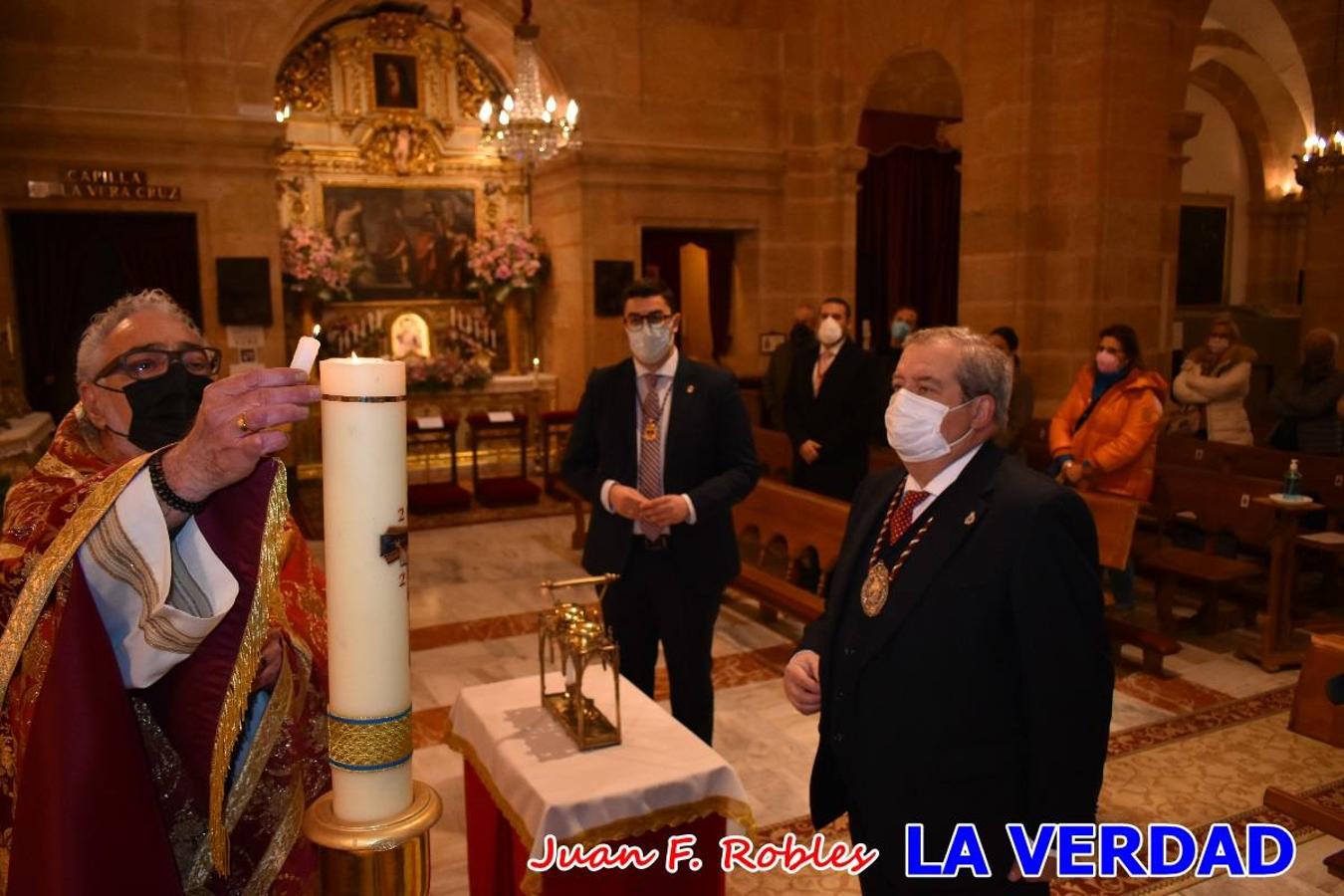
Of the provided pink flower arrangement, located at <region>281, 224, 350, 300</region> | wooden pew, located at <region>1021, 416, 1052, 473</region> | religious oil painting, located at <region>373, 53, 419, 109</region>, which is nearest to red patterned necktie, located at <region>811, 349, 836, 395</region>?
wooden pew, located at <region>1021, 416, 1052, 473</region>

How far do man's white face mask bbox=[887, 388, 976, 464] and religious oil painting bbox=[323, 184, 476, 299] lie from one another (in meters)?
10.5

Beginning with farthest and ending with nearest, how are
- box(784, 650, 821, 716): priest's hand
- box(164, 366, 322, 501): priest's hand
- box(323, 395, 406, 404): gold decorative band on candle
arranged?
box(784, 650, 821, 716): priest's hand → box(164, 366, 322, 501): priest's hand → box(323, 395, 406, 404): gold decorative band on candle

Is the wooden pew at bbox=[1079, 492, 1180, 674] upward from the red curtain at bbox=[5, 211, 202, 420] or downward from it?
downward

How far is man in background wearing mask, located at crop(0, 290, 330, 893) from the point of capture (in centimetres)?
124

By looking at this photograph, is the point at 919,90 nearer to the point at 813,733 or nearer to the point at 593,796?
the point at 813,733

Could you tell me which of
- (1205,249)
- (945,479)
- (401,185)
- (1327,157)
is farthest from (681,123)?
(945,479)

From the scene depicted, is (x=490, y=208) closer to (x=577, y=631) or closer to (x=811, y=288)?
(x=811, y=288)

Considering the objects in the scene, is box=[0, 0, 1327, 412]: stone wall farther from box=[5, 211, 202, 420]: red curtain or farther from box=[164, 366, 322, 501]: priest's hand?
box=[164, 366, 322, 501]: priest's hand

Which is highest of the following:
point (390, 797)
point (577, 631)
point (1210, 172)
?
point (1210, 172)

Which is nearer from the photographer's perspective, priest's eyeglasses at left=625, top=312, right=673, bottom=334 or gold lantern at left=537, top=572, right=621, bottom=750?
gold lantern at left=537, top=572, right=621, bottom=750

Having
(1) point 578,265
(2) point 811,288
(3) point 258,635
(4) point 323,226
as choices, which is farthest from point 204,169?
(3) point 258,635

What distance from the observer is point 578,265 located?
436 inches

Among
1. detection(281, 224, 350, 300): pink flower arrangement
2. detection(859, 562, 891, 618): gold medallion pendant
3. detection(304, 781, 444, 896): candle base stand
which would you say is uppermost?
detection(281, 224, 350, 300): pink flower arrangement

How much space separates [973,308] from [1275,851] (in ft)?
23.0
